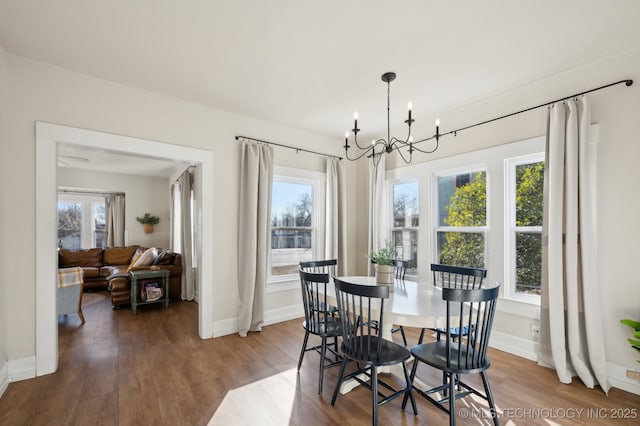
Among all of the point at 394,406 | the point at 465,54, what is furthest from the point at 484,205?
the point at 394,406

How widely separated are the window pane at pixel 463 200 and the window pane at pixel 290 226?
1941 millimetres

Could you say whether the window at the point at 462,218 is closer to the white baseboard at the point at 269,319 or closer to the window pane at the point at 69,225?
the white baseboard at the point at 269,319

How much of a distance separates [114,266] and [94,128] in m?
4.81

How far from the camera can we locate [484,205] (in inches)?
139

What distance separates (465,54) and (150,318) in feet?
16.7

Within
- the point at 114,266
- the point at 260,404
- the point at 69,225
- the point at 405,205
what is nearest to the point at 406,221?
the point at 405,205

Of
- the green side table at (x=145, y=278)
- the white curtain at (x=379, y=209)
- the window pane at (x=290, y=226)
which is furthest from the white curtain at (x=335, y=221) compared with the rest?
the green side table at (x=145, y=278)

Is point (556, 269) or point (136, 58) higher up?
point (136, 58)

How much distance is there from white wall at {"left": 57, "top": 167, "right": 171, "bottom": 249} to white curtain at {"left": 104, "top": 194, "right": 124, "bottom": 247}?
0.60 ft

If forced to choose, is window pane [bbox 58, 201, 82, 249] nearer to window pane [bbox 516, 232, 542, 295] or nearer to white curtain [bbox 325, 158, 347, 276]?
white curtain [bbox 325, 158, 347, 276]

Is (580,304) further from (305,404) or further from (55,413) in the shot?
(55,413)

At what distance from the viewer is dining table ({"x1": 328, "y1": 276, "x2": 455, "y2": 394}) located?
2004 mm

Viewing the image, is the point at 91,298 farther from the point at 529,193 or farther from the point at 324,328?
the point at 529,193

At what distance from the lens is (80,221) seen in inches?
301
